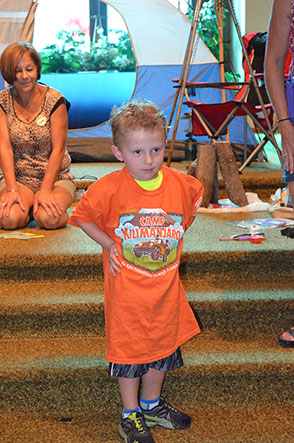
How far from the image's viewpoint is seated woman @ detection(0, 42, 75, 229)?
3150 millimetres

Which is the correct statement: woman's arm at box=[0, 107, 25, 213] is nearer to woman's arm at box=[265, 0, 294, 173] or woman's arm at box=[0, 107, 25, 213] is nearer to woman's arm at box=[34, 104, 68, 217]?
woman's arm at box=[34, 104, 68, 217]

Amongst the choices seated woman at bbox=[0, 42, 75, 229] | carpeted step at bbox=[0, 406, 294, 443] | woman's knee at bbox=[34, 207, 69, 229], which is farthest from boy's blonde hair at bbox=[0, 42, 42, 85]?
carpeted step at bbox=[0, 406, 294, 443]

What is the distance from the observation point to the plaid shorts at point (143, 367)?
184 cm

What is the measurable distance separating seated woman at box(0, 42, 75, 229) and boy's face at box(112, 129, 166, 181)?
1.47m

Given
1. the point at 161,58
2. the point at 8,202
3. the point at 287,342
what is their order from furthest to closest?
the point at 161,58 < the point at 8,202 < the point at 287,342

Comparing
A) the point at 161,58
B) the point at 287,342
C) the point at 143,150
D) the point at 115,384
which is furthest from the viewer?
the point at 161,58

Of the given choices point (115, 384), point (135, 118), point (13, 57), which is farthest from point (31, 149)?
point (135, 118)

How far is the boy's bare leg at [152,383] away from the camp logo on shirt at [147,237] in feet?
1.10

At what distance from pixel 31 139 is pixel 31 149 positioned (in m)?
0.07

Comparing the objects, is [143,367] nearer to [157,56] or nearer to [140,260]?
[140,260]

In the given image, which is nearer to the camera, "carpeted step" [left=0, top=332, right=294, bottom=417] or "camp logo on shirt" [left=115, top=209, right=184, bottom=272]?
"camp logo on shirt" [left=115, top=209, right=184, bottom=272]

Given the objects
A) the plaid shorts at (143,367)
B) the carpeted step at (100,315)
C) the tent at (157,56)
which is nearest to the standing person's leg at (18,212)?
the carpeted step at (100,315)

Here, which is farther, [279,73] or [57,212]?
[57,212]

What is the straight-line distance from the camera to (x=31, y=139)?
3273mm
